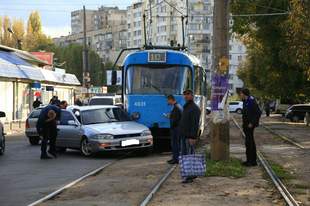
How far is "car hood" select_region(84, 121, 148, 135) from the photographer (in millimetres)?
17538

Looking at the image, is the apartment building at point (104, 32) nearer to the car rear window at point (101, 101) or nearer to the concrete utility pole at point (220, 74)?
the car rear window at point (101, 101)

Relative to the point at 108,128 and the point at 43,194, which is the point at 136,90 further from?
the point at 43,194

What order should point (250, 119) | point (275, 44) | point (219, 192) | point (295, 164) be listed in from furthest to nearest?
1. point (275, 44)
2. point (295, 164)
3. point (250, 119)
4. point (219, 192)

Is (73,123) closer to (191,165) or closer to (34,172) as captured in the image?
(34,172)

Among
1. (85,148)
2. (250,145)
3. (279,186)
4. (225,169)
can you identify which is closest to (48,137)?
(85,148)

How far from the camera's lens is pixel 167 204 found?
374 inches

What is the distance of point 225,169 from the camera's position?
43.8ft

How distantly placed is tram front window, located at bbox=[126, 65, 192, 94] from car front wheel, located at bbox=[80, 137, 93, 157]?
2655 mm

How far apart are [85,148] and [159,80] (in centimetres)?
341

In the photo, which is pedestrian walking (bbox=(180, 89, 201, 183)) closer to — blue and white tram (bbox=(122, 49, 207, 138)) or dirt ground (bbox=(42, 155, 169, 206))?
dirt ground (bbox=(42, 155, 169, 206))

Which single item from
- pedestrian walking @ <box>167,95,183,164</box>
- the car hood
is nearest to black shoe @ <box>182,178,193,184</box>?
pedestrian walking @ <box>167,95,183,164</box>

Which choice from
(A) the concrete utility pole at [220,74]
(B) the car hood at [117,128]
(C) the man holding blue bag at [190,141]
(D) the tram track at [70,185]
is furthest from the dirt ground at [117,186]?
(B) the car hood at [117,128]

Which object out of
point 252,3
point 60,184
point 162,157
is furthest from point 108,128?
point 252,3

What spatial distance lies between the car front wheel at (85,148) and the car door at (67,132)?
23 cm
